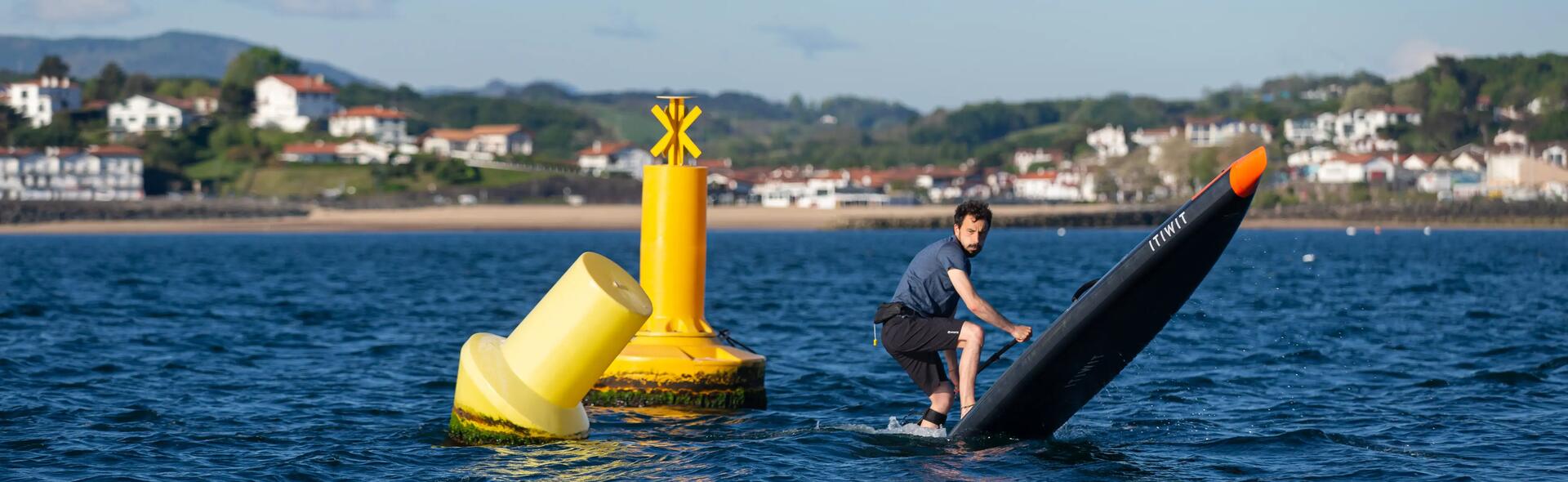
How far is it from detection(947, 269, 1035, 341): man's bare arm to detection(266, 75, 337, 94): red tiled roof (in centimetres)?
17959

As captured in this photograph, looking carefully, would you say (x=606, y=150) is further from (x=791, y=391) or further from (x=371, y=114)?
(x=791, y=391)

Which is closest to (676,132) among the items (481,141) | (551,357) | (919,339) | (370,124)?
(551,357)

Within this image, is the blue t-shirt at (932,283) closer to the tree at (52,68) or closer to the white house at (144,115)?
the white house at (144,115)

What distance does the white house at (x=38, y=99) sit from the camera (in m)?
174

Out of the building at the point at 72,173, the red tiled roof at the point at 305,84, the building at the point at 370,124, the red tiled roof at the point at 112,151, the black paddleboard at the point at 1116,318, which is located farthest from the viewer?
the red tiled roof at the point at 305,84

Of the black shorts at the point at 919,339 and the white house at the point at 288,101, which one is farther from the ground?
the white house at the point at 288,101

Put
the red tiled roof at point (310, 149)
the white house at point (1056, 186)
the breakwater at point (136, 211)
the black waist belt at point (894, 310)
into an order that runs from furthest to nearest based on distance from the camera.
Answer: the white house at point (1056, 186), the red tiled roof at point (310, 149), the breakwater at point (136, 211), the black waist belt at point (894, 310)

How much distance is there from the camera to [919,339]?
11602 millimetres

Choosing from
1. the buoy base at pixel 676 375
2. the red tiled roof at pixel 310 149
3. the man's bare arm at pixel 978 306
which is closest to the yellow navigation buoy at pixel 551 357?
the buoy base at pixel 676 375

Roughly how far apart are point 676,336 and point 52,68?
187 m

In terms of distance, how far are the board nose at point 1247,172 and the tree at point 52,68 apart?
623 ft

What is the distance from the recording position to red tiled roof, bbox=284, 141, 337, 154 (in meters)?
157

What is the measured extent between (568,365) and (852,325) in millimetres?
14290

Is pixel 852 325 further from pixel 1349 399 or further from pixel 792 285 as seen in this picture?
pixel 792 285
